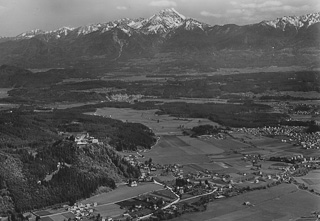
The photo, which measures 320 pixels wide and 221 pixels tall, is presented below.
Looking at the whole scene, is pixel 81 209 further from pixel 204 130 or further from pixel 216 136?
pixel 204 130

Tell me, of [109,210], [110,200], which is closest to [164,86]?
[110,200]

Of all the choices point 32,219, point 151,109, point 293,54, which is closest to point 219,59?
point 293,54

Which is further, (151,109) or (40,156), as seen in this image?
(151,109)

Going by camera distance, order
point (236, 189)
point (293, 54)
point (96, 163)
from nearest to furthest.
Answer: point (236, 189) → point (96, 163) → point (293, 54)

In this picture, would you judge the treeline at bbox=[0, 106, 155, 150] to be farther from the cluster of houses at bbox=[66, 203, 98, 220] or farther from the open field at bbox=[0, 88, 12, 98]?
the open field at bbox=[0, 88, 12, 98]

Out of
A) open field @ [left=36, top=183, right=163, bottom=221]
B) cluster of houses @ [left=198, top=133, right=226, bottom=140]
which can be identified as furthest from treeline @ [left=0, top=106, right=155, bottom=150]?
open field @ [left=36, top=183, right=163, bottom=221]

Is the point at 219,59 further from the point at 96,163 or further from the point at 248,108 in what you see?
the point at 96,163
